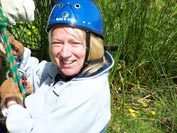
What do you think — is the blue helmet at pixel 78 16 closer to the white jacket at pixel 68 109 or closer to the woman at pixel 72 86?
the woman at pixel 72 86

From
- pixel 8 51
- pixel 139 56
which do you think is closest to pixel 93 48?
pixel 8 51

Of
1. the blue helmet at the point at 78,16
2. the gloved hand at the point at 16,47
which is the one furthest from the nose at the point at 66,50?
the gloved hand at the point at 16,47

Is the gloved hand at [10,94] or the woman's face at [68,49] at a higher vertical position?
the woman's face at [68,49]

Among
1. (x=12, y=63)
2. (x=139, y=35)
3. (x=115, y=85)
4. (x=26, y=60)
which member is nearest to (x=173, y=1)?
(x=139, y=35)

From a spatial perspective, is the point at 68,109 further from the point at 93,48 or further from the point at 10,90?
the point at 10,90

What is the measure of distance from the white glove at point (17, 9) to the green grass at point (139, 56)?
1.36 m

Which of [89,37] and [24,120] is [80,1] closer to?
[89,37]

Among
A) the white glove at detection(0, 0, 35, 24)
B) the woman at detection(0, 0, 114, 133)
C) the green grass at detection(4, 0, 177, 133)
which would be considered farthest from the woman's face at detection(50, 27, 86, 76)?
the green grass at detection(4, 0, 177, 133)

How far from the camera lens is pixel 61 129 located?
2.69 m

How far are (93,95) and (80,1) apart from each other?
26.0 inches

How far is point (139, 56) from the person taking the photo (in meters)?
4.84

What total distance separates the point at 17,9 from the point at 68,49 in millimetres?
443

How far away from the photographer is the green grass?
4473 mm

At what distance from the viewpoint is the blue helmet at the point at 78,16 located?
2832 millimetres
